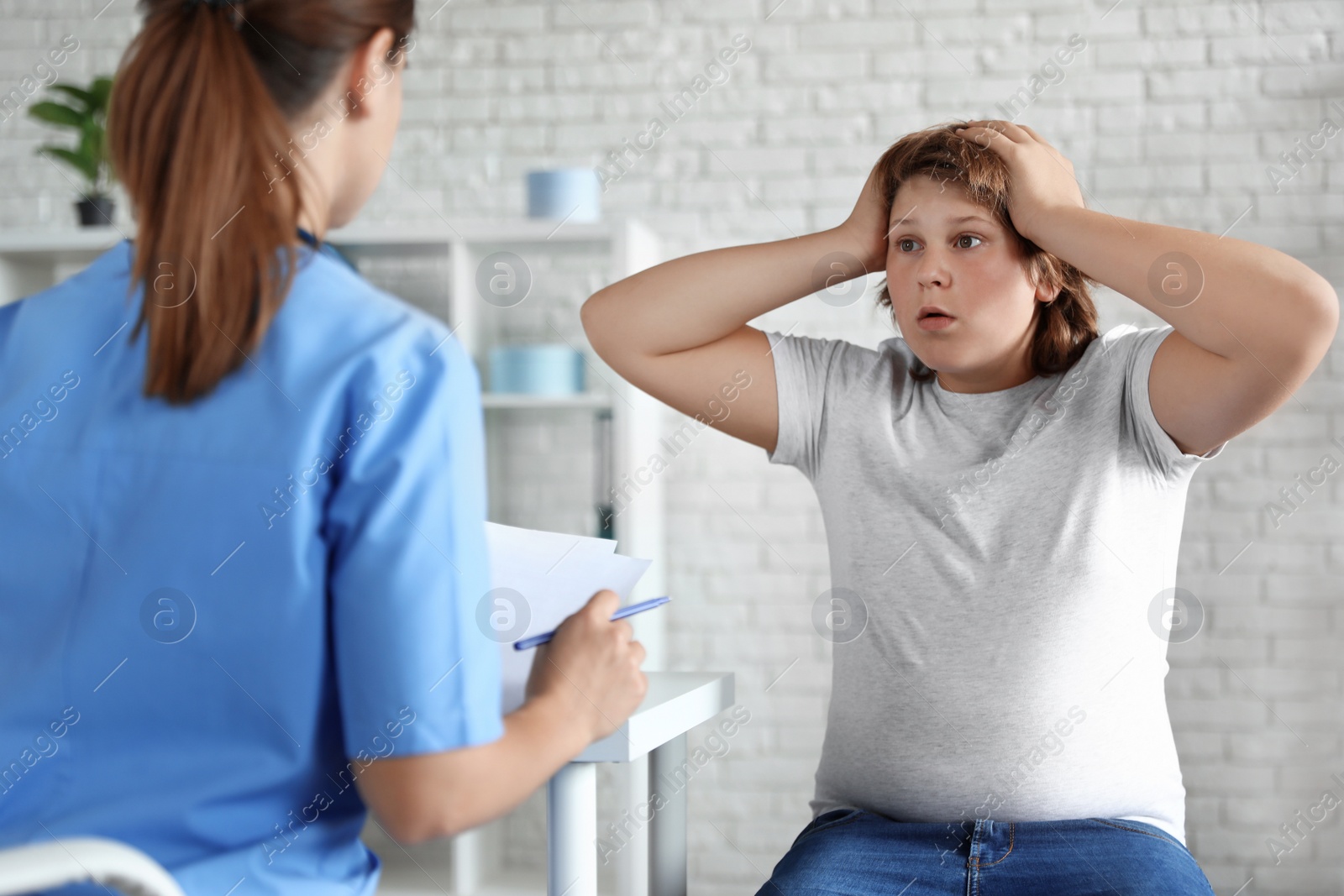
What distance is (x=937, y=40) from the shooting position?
268cm

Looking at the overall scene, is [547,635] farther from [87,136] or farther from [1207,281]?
[87,136]

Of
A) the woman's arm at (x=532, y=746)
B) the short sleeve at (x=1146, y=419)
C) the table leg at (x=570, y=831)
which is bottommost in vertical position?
the table leg at (x=570, y=831)

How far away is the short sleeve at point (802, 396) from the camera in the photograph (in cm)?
155

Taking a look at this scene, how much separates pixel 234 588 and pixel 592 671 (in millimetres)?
300

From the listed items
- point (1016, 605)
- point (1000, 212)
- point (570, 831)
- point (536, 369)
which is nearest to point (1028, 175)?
point (1000, 212)

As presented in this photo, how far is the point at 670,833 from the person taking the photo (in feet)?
4.75

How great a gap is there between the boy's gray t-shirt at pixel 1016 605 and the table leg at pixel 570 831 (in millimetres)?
504

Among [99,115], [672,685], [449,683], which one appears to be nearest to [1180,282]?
[672,685]

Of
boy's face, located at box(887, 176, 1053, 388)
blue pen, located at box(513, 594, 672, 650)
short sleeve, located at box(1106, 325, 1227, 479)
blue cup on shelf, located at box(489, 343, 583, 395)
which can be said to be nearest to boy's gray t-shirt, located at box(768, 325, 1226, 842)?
short sleeve, located at box(1106, 325, 1227, 479)

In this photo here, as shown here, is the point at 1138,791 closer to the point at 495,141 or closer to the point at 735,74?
the point at 735,74

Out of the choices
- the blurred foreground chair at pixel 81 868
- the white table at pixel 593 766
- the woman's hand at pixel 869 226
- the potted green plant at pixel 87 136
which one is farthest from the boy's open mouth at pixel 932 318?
the potted green plant at pixel 87 136

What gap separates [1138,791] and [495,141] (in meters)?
2.31

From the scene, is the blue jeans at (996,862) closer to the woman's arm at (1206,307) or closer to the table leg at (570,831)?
the table leg at (570,831)

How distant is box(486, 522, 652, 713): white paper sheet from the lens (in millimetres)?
870
